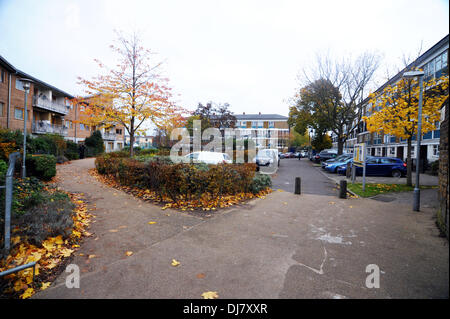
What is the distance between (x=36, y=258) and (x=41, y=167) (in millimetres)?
8360

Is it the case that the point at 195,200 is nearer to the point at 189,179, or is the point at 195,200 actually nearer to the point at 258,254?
the point at 189,179

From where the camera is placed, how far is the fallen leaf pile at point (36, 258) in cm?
290

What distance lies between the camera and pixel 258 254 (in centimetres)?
395

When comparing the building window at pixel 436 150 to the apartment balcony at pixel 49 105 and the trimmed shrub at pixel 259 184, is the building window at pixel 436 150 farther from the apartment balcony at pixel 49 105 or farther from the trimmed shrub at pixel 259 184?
the apartment balcony at pixel 49 105

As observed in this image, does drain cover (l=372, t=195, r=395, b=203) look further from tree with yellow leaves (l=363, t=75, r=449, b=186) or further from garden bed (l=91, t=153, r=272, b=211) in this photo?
garden bed (l=91, t=153, r=272, b=211)

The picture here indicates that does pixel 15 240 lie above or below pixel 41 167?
below

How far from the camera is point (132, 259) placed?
3664mm

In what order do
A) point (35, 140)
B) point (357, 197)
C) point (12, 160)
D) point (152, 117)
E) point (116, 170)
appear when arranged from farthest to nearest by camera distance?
point (35, 140) → point (152, 117) → point (116, 170) → point (357, 197) → point (12, 160)

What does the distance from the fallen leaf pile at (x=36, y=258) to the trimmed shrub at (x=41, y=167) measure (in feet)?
23.6

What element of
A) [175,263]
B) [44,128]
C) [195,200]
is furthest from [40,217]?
[44,128]

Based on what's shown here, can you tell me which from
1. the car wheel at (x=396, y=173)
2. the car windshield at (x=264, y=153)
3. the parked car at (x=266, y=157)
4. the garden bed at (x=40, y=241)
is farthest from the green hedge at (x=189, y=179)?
the car windshield at (x=264, y=153)
